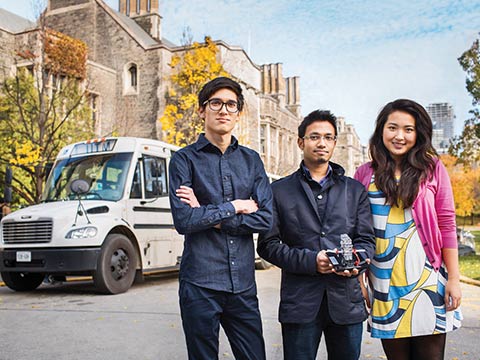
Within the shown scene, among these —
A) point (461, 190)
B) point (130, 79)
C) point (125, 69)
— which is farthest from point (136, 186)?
point (461, 190)

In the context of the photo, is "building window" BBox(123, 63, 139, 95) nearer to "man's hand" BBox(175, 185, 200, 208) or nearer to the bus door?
the bus door

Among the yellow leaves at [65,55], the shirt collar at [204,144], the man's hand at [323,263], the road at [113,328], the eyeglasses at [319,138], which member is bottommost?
the road at [113,328]

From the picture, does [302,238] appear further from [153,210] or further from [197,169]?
[153,210]

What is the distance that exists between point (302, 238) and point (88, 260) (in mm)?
6305

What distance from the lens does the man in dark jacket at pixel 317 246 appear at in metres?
2.83

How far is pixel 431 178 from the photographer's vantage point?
3025mm

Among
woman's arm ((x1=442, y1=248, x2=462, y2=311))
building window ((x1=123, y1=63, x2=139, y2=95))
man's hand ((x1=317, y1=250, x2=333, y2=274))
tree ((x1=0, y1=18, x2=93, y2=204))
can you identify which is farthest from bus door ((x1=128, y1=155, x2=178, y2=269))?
building window ((x1=123, y1=63, x2=139, y2=95))

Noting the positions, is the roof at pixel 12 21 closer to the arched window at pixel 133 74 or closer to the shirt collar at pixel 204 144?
the arched window at pixel 133 74

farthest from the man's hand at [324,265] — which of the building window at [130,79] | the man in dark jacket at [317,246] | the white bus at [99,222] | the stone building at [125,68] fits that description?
the building window at [130,79]

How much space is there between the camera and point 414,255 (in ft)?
9.66

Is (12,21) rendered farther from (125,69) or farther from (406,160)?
(406,160)

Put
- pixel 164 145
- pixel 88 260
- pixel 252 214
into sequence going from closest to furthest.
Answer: pixel 252 214, pixel 88 260, pixel 164 145

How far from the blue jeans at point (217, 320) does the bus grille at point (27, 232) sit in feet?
21.4

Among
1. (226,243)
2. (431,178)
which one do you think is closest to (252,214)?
(226,243)
